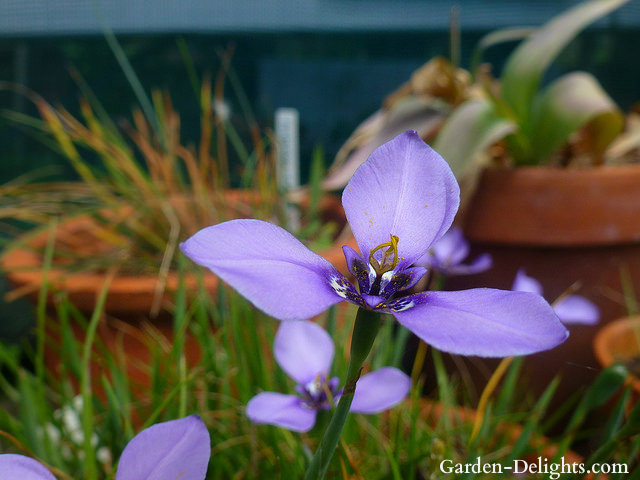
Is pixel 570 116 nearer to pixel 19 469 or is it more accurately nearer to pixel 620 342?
pixel 620 342

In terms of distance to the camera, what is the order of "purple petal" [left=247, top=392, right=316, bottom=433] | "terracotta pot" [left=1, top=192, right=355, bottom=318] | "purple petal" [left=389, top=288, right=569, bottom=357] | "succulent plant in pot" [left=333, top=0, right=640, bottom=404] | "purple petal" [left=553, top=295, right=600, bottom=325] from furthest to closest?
"succulent plant in pot" [left=333, top=0, right=640, bottom=404], "terracotta pot" [left=1, top=192, right=355, bottom=318], "purple petal" [left=553, top=295, right=600, bottom=325], "purple petal" [left=247, top=392, right=316, bottom=433], "purple petal" [left=389, top=288, right=569, bottom=357]

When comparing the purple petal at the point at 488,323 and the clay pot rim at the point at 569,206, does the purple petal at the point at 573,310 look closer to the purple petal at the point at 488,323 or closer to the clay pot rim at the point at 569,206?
the clay pot rim at the point at 569,206

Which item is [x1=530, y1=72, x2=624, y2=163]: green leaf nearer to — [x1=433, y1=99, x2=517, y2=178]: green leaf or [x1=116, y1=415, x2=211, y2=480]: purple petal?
[x1=433, y1=99, x2=517, y2=178]: green leaf

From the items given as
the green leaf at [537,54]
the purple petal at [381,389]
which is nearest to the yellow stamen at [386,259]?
the purple petal at [381,389]

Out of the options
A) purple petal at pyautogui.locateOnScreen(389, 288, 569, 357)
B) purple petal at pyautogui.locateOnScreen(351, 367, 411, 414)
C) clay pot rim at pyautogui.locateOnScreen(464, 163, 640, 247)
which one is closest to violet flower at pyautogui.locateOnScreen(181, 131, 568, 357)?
purple petal at pyautogui.locateOnScreen(389, 288, 569, 357)

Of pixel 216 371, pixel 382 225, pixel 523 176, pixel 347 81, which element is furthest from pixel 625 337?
pixel 347 81
